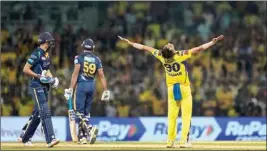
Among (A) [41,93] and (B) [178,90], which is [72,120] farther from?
(B) [178,90]

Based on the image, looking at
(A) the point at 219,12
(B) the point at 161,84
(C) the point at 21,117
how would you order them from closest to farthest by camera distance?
1. (C) the point at 21,117
2. (B) the point at 161,84
3. (A) the point at 219,12

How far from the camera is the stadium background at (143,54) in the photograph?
94.4 feet

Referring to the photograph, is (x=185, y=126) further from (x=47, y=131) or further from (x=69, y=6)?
(x=69, y=6)

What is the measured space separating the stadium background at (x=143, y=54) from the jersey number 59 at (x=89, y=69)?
26.9ft

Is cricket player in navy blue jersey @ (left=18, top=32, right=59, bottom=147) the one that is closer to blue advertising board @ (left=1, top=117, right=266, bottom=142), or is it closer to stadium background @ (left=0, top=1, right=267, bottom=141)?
blue advertising board @ (left=1, top=117, right=266, bottom=142)

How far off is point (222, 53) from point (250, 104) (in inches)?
102

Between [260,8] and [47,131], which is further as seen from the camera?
[260,8]

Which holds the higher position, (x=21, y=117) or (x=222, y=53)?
(x=222, y=53)

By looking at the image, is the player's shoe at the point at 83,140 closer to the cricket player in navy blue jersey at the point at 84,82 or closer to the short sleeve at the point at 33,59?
the cricket player in navy blue jersey at the point at 84,82

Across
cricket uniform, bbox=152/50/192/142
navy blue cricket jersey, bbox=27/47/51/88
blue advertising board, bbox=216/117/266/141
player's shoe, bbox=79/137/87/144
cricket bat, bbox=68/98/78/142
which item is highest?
navy blue cricket jersey, bbox=27/47/51/88

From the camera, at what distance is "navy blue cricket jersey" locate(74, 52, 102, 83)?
64.1 feet

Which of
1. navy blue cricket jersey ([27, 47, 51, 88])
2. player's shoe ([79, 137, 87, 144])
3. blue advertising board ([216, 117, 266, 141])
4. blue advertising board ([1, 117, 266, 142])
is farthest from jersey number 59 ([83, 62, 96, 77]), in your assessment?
blue advertising board ([216, 117, 266, 141])

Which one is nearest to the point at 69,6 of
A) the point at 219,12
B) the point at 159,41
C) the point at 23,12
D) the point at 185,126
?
the point at 23,12

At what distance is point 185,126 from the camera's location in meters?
18.6
